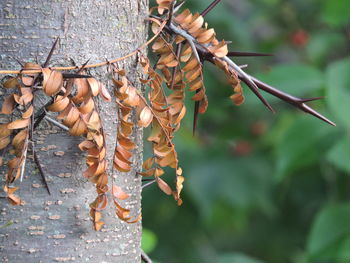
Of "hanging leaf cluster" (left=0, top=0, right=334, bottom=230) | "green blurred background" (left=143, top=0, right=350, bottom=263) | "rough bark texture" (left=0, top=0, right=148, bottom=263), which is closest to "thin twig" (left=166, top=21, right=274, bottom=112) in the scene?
"hanging leaf cluster" (left=0, top=0, right=334, bottom=230)

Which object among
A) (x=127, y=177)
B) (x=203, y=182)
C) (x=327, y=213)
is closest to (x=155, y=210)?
(x=203, y=182)

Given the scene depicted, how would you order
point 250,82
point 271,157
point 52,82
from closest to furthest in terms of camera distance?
point 52,82
point 250,82
point 271,157

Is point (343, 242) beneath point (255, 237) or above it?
above

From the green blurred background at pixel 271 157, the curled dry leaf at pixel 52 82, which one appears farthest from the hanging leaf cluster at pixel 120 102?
the green blurred background at pixel 271 157

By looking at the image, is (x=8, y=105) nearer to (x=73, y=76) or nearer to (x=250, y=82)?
(x=73, y=76)

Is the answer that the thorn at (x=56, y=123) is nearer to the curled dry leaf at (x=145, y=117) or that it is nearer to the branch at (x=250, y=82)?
the curled dry leaf at (x=145, y=117)

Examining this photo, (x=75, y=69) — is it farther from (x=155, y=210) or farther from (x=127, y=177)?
(x=155, y=210)

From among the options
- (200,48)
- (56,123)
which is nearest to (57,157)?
(56,123)
